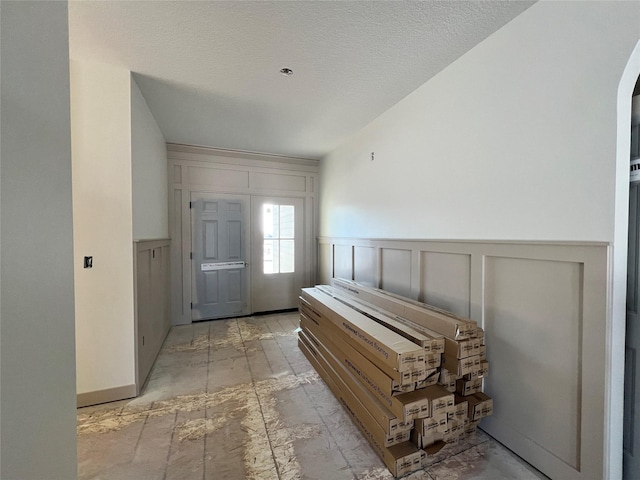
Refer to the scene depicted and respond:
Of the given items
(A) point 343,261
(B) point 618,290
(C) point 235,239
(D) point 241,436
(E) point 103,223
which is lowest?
(D) point 241,436

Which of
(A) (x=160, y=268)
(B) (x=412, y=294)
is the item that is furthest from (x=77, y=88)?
(B) (x=412, y=294)

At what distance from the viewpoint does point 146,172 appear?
108 inches

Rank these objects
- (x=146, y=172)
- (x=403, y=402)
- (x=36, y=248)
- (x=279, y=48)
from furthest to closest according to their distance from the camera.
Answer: (x=146, y=172), (x=279, y=48), (x=403, y=402), (x=36, y=248)

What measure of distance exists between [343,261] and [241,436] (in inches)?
97.8

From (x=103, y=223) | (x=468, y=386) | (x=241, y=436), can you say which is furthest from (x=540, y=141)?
(x=103, y=223)

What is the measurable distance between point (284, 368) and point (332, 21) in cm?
288

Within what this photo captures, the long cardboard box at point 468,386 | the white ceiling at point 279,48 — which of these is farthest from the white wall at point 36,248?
the long cardboard box at point 468,386

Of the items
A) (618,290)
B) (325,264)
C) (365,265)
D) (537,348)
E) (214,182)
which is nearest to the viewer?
(618,290)

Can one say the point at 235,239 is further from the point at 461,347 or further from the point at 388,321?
the point at 461,347

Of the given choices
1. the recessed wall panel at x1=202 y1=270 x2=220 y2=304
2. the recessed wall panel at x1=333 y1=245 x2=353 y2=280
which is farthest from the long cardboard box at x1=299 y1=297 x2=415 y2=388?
the recessed wall panel at x1=202 y1=270 x2=220 y2=304

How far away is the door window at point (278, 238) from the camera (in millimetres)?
4574

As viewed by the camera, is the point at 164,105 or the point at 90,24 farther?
the point at 164,105

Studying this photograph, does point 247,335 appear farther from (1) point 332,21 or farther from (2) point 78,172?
(1) point 332,21

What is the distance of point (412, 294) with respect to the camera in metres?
2.52
